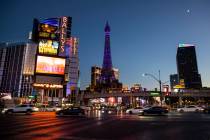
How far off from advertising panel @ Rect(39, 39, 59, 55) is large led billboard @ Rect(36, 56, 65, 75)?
16.4ft

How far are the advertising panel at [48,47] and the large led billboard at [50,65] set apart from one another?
4.99 metres

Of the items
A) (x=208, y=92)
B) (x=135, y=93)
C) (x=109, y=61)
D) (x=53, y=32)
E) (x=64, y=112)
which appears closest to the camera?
(x=64, y=112)

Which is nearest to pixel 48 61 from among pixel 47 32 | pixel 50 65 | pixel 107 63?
pixel 50 65

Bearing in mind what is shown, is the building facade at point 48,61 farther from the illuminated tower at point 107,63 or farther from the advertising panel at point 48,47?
the illuminated tower at point 107,63

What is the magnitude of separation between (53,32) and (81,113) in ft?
157

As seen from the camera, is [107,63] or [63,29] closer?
[107,63]

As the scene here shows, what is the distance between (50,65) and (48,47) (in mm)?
7949

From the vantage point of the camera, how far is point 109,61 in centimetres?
16350

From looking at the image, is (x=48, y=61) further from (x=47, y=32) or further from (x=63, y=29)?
(x=63, y=29)

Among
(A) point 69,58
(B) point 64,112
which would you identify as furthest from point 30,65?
(B) point 64,112

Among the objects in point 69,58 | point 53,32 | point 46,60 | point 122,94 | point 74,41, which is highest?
point 74,41

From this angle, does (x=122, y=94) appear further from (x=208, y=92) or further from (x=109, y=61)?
(x=109, y=61)

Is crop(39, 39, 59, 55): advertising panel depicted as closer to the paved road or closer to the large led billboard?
the large led billboard

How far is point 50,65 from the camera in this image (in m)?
70.4
